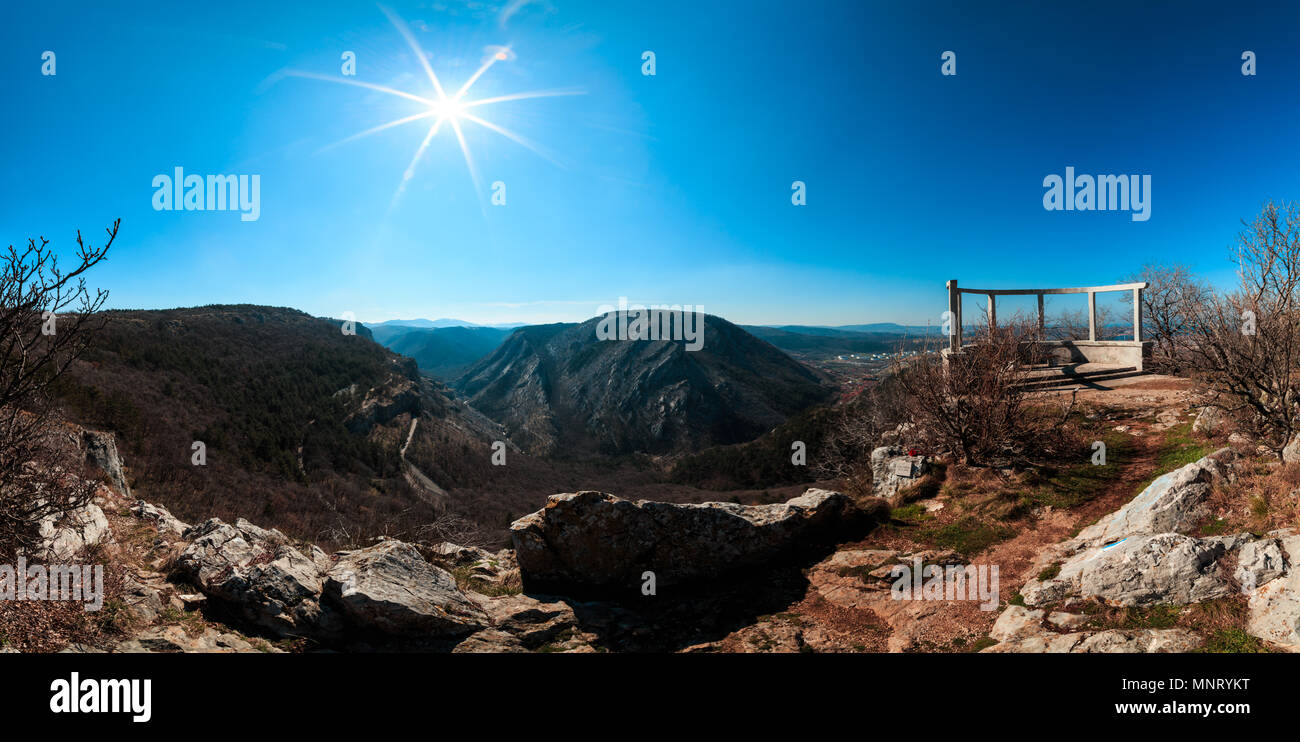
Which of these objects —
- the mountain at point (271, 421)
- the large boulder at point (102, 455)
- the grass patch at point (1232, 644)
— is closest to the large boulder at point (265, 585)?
the mountain at point (271, 421)

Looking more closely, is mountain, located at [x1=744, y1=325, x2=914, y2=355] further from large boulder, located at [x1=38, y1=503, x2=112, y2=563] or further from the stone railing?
large boulder, located at [x1=38, y1=503, x2=112, y2=563]

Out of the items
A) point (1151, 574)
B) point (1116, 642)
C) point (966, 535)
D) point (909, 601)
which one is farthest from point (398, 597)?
point (966, 535)

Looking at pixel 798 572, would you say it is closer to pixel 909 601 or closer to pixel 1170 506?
pixel 909 601

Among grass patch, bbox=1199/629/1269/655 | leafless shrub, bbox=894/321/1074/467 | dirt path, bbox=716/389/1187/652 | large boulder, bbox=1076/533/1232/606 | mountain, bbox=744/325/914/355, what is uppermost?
mountain, bbox=744/325/914/355

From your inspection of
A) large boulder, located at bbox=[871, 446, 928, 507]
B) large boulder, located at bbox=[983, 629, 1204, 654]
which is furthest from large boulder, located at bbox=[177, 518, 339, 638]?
large boulder, located at bbox=[871, 446, 928, 507]

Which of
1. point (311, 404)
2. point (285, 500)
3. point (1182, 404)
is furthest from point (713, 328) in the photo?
point (1182, 404)
